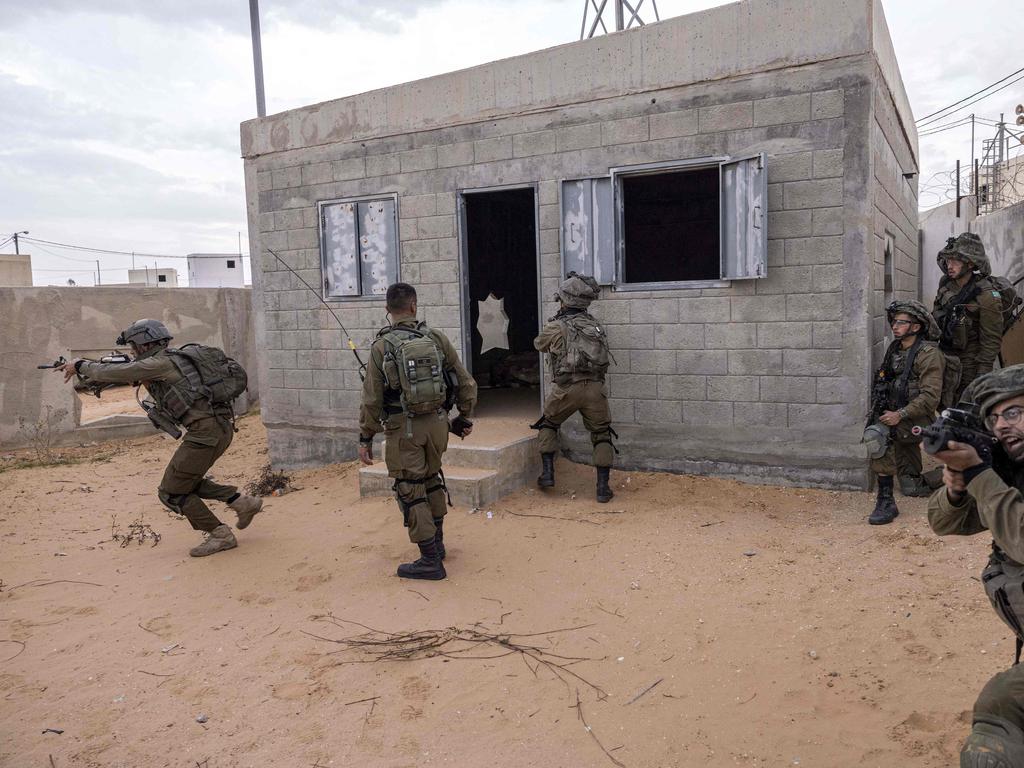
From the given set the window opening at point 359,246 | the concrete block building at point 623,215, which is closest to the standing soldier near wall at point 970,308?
the concrete block building at point 623,215

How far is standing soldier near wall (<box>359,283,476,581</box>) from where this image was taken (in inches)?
172

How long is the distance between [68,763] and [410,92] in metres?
6.01

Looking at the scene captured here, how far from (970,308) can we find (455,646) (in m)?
4.88

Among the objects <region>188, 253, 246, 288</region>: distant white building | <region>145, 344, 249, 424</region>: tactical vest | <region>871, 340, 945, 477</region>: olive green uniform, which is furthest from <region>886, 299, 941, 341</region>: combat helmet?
<region>188, 253, 246, 288</region>: distant white building

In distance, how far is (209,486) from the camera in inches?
210

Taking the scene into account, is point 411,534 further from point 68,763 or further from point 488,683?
point 68,763

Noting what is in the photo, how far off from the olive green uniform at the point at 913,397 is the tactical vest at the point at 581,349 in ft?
6.73

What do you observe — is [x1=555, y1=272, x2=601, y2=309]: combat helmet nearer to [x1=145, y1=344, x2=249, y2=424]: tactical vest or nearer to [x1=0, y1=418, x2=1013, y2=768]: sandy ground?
[x1=0, y1=418, x2=1013, y2=768]: sandy ground

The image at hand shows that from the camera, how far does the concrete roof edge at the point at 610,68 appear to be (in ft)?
17.9

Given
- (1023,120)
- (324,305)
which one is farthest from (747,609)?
(1023,120)

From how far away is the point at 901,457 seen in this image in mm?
5406

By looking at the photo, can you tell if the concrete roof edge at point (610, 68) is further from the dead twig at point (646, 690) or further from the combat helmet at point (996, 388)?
the dead twig at point (646, 690)

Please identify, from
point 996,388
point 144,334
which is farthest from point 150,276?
point 996,388

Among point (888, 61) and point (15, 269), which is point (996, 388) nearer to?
point (888, 61)
